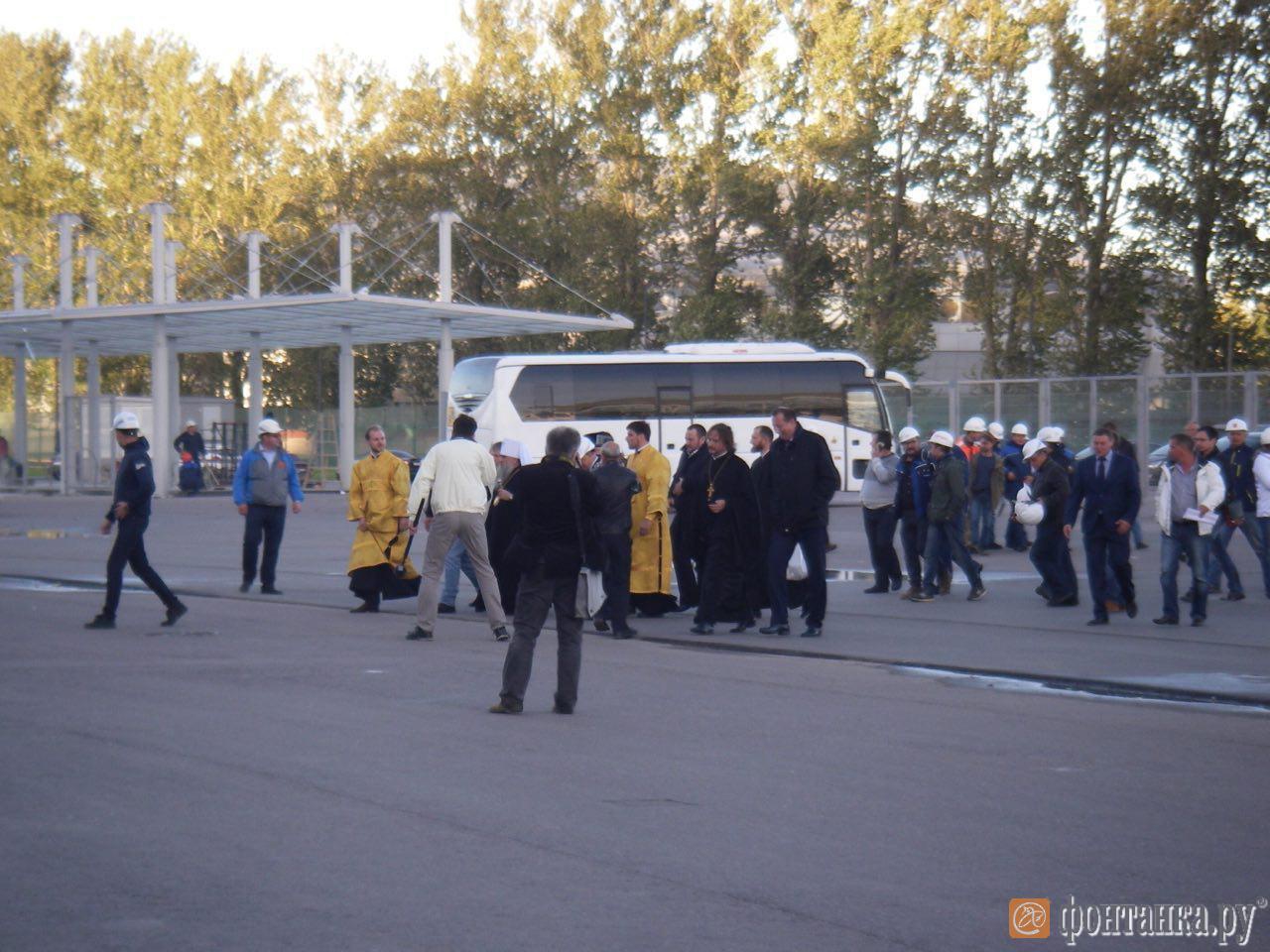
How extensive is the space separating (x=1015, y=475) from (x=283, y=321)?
2631cm

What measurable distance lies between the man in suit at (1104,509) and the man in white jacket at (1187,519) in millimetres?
321

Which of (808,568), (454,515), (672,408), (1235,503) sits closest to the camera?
(454,515)

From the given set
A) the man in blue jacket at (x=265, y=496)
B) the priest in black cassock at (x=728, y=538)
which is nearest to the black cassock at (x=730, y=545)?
the priest in black cassock at (x=728, y=538)

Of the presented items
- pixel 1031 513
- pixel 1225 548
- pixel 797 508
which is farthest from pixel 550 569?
pixel 1225 548

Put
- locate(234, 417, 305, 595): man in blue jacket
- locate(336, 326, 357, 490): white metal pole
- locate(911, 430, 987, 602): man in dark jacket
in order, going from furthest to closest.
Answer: locate(336, 326, 357, 490): white metal pole
locate(234, 417, 305, 595): man in blue jacket
locate(911, 430, 987, 602): man in dark jacket

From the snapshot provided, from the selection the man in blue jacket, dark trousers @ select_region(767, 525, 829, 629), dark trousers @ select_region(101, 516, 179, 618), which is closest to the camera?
dark trousers @ select_region(767, 525, 829, 629)

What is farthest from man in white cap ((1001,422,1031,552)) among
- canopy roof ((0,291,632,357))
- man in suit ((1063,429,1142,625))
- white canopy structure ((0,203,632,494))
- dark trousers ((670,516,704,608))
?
white canopy structure ((0,203,632,494))

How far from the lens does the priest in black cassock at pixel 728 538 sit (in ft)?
47.1

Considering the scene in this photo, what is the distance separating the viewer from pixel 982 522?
24.0 metres

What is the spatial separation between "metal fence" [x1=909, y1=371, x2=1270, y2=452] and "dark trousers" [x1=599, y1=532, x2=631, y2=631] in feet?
86.6

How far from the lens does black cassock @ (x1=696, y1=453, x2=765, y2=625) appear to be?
14.4m

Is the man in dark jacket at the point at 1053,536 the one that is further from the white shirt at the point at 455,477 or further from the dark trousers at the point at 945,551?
the white shirt at the point at 455,477

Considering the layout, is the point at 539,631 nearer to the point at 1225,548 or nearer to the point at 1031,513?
the point at 1031,513

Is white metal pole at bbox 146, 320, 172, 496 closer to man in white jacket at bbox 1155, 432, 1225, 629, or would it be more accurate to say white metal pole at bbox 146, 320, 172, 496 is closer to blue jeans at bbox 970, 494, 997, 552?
blue jeans at bbox 970, 494, 997, 552
